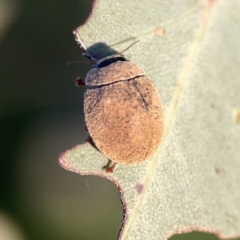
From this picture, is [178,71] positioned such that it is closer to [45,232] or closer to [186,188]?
[186,188]

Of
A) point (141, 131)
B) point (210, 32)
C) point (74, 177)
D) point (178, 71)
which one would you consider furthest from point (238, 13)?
point (74, 177)

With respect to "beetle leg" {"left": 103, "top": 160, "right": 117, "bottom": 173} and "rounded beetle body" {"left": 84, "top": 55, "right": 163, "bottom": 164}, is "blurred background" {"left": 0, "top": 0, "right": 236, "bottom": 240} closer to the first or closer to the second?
"beetle leg" {"left": 103, "top": 160, "right": 117, "bottom": 173}

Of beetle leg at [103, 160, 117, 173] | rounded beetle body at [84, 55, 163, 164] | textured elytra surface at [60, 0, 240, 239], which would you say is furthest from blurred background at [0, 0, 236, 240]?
rounded beetle body at [84, 55, 163, 164]

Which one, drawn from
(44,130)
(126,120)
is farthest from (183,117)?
(44,130)

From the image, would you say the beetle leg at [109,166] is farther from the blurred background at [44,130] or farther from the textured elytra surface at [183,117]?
the blurred background at [44,130]

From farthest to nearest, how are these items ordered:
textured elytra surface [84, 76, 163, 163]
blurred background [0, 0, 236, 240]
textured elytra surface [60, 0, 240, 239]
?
blurred background [0, 0, 236, 240]
textured elytra surface [60, 0, 240, 239]
textured elytra surface [84, 76, 163, 163]

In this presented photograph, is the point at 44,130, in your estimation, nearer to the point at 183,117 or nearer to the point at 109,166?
the point at 109,166
